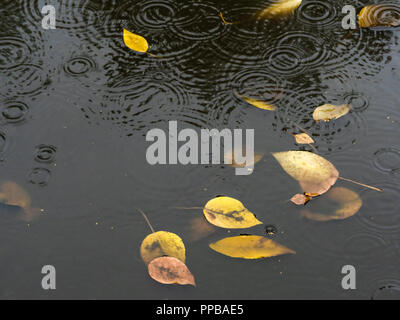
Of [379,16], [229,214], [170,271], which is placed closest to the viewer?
[170,271]

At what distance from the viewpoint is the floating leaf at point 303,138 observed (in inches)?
78.3

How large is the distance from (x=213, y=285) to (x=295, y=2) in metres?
1.69

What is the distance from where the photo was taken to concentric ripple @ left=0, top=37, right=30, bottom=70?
7.55 feet

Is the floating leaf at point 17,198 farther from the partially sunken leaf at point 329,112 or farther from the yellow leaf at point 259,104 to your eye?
the partially sunken leaf at point 329,112

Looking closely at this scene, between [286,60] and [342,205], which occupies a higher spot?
[286,60]

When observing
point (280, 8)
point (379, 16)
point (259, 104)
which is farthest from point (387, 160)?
point (280, 8)

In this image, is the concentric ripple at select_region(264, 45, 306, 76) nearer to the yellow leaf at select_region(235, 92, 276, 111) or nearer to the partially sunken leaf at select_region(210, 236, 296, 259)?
the yellow leaf at select_region(235, 92, 276, 111)

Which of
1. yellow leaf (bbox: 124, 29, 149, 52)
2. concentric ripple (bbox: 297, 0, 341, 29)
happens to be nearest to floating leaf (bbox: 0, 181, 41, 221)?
yellow leaf (bbox: 124, 29, 149, 52)

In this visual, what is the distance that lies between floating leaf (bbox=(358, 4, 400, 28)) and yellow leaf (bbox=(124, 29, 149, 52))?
113 centimetres

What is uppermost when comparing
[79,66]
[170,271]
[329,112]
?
[79,66]

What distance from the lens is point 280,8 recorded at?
258cm

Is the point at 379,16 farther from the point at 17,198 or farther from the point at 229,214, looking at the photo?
the point at 17,198

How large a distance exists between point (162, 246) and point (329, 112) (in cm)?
96
